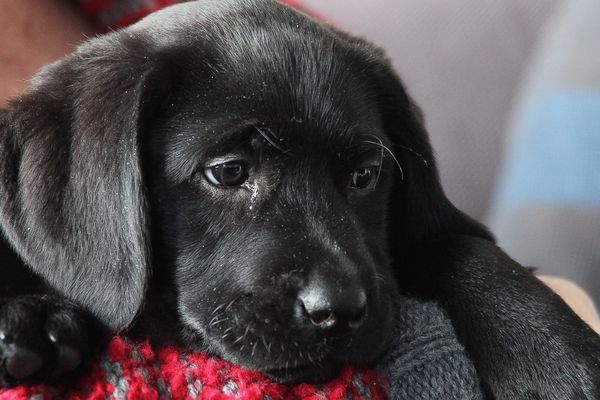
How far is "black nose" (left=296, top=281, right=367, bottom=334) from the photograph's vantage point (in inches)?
46.1

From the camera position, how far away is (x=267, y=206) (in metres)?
1.32

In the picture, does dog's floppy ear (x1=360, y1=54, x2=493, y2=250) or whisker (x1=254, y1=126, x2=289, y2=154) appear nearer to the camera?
whisker (x1=254, y1=126, x2=289, y2=154)

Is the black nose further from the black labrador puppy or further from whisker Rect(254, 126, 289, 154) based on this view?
whisker Rect(254, 126, 289, 154)

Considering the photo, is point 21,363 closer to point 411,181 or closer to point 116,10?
point 411,181

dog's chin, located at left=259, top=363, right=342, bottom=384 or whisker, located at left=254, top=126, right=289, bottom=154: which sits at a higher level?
whisker, located at left=254, top=126, right=289, bottom=154

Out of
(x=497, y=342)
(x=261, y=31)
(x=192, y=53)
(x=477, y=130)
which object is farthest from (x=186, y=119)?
(x=477, y=130)

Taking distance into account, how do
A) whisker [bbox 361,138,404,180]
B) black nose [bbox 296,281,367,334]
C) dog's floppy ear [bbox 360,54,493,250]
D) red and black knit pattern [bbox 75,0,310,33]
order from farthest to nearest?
red and black knit pattern [bbox 75,0,310,33] → dog's floppy ear [bbox 360,54,493,250] → whisker [bbox 361,138,404,180] → black nose [bbox 296,281,367,334]

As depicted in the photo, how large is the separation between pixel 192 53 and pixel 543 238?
5.79ft

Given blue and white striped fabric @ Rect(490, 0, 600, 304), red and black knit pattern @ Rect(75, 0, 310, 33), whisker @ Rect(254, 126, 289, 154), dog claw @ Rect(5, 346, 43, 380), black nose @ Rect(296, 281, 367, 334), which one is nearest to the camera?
dog claw @ Rect(5, 346, 43, 380)

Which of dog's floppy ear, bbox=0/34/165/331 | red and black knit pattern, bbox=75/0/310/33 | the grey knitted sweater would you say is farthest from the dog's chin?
red and black knit pattern, bbox=75/0/310/33

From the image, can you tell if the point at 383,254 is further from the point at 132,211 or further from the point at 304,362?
the point at 132,211

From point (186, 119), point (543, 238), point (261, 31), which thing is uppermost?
point (261, 31)

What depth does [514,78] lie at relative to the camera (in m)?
3.12

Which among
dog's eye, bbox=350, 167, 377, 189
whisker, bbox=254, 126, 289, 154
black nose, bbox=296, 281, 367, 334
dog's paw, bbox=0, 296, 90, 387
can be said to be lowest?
dog's paw, bbox=0, 296, 90, 387
